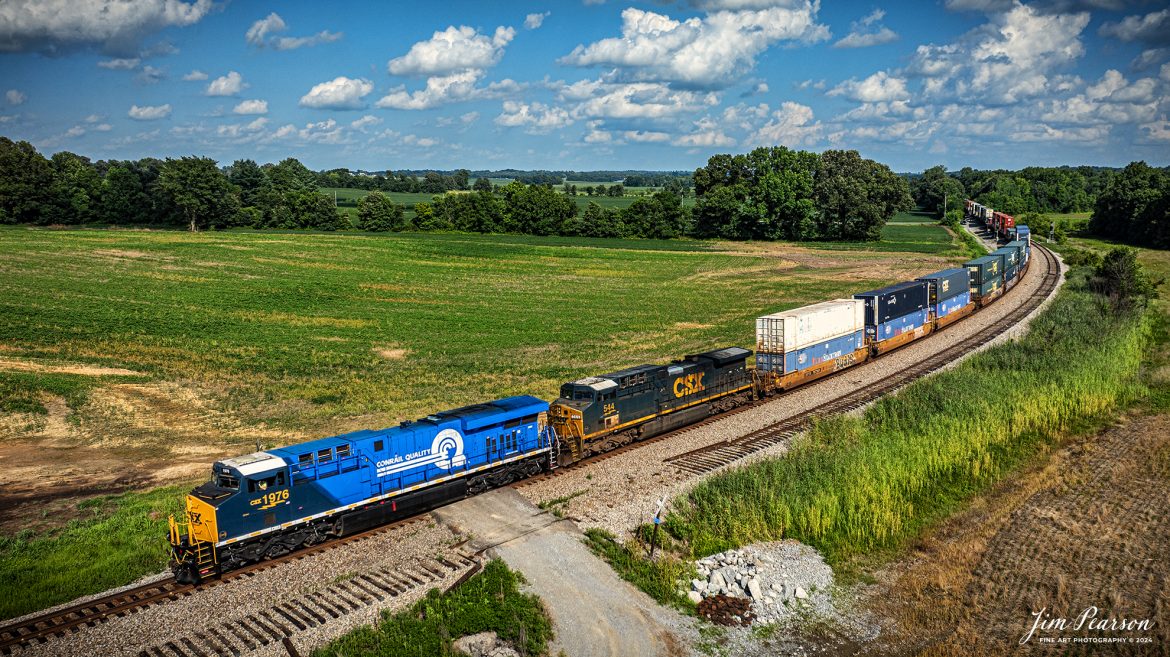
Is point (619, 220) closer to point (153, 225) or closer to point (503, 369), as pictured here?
point (153, 225)

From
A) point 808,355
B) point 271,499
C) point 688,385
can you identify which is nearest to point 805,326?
point 808,355

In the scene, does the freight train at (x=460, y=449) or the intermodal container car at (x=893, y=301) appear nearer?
the freight train at (x=460, y=449)

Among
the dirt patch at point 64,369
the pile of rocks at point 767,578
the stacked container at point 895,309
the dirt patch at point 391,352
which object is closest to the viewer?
the pile of rocks at point 767,578

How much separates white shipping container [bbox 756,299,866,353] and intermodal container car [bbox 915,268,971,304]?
11540 mm

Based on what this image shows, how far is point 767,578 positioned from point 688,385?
1366 centimetres

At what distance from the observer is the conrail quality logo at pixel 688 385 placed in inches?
1296

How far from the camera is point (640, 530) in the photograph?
23.1 m

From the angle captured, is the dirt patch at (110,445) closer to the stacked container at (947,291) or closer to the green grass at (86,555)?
the green grass at (86,555)

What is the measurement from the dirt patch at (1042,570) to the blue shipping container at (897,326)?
56.2 feet

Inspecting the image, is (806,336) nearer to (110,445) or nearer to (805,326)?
(805,326)

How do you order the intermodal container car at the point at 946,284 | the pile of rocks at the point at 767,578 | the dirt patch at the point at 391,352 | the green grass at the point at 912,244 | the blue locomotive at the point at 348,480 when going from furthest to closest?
the green grass at the point at 912,244, the intermodal container car at the point at 946,284, the dirt patch at the point at 391,352, the blue locomotive at the point at 348,480, the pile of rocks at the point at 767,578

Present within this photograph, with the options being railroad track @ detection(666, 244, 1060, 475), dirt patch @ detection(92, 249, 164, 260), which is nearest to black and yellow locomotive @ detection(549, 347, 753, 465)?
railroad track @ detection(666, 244, 1060, 475)

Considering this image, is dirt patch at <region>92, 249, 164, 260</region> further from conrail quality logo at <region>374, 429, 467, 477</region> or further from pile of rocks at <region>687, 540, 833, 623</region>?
pile of rocks at <region>687, 540, 833, 623</region>

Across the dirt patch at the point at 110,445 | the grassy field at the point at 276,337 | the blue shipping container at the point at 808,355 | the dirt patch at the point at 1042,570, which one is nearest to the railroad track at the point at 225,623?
the grassy field at the point at 276,337
